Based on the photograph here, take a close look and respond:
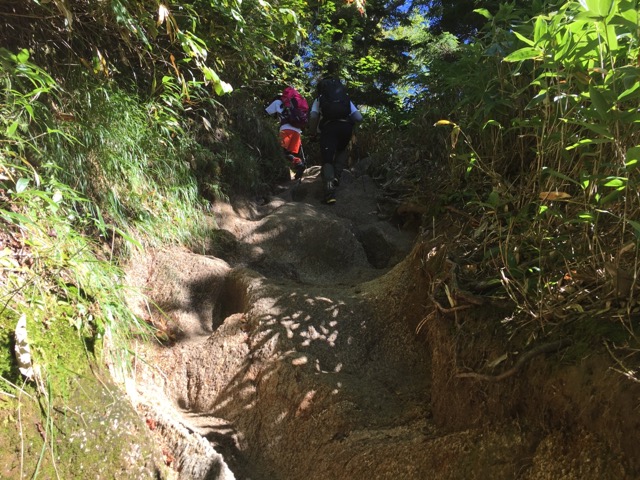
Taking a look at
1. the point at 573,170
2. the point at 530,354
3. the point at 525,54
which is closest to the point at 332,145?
the point at 573,170

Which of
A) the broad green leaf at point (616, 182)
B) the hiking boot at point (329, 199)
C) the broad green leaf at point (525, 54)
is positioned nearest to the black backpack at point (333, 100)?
the hiking boot at point (329, 199)

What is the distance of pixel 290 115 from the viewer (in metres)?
7.52

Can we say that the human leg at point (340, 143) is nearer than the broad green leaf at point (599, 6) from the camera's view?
No

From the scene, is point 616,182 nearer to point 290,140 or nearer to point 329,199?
point 329,199

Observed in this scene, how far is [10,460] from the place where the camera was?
1.85 m

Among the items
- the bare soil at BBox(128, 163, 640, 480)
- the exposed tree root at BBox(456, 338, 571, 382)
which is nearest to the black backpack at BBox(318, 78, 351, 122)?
the bare soil at BBox(128, 163, 640, 480)

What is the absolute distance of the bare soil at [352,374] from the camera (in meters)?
1.98

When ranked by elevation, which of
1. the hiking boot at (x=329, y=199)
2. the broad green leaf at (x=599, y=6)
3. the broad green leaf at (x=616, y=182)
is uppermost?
the hiking boot at (x=329, y=199)

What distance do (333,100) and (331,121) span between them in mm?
306

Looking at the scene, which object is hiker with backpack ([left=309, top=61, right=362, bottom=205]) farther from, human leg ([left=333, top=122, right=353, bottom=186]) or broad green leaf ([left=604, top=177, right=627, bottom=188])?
broad green leaf ([left=604, top=177, right=627, bottom=188])

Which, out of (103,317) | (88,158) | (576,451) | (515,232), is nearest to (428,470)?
(576,451)

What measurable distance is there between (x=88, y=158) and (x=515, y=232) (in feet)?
10.7

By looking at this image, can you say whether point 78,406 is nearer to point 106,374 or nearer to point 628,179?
point 106,374

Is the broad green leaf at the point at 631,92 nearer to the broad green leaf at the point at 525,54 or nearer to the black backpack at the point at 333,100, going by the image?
the broad green leaf at the point at 525,54
